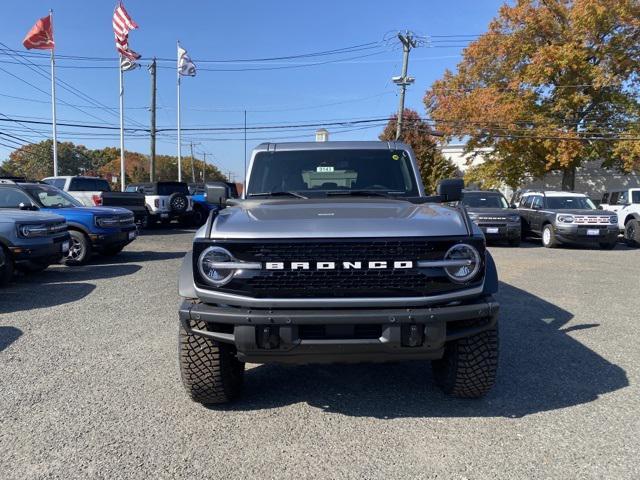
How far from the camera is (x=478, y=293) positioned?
3.03m

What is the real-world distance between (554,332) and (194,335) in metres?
4.05

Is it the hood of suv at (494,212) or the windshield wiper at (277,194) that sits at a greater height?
the windshield wiper at (277,194)

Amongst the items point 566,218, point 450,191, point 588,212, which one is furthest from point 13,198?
point 588,212

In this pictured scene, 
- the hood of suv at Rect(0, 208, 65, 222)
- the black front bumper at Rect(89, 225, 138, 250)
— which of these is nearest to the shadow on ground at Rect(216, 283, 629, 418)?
the hood of suv at Rect(0, 208, 65, 222)

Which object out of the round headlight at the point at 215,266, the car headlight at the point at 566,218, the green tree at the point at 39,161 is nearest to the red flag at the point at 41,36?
the car headlight at the point at 566,218

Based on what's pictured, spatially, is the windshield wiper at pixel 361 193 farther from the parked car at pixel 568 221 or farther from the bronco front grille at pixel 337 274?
the parked car at pixel 568 221

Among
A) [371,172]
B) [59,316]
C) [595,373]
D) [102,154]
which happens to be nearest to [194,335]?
[371,172]

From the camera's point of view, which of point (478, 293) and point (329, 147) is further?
point (329, 147)

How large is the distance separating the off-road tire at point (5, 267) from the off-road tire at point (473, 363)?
7048 mm

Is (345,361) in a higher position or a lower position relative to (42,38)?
lower

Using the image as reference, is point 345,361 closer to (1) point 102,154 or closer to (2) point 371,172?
(2) point 371,172

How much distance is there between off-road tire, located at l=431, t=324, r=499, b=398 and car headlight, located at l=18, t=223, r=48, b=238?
7.17 m

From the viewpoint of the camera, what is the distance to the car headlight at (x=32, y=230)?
309 inches

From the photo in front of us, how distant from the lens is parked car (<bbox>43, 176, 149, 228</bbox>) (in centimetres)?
1392
